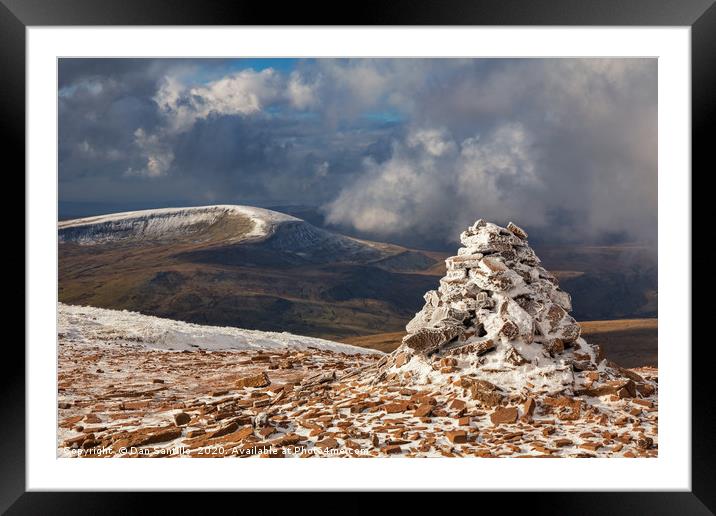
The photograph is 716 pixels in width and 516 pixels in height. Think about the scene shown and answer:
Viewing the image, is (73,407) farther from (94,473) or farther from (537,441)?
(537,441)

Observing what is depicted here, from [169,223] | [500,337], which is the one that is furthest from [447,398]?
[169,223]

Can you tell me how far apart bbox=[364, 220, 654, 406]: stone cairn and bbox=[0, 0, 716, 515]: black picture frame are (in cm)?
105

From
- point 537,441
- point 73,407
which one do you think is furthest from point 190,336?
point 537,441

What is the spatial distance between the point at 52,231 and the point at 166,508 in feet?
9.05

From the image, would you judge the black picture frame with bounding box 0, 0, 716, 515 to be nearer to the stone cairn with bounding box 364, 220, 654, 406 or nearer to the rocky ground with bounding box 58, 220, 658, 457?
the rocky ground with bounding box 58, 220, 658, 457

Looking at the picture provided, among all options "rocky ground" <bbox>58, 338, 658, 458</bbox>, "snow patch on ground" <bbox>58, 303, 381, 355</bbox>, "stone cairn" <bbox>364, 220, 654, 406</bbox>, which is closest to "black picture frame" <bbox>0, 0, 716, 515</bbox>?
"rocky ground" <bbox>58, 338, 658, 458</bbox>

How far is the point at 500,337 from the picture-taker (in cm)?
536

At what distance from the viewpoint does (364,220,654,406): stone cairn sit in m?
5.14

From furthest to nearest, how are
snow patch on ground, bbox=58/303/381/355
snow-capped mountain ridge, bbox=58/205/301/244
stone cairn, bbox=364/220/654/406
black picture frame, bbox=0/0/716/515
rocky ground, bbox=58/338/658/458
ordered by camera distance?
1. snow-capped mountain ridge, bbox=58/205/301/244
2. snow patch on ground, bbox=58/303/381/355
3. stone cairn, bbox=364/220/654/406
4. rocky ground, bbox=58/338/658/458
5. black picture frame, bbox=0/0/716/515
